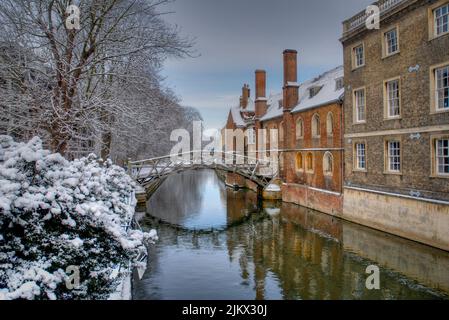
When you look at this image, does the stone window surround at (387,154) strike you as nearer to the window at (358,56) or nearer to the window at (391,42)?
the window at (391,42)

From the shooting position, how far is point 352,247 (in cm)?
1335

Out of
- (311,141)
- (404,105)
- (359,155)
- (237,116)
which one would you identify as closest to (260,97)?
(237,116)

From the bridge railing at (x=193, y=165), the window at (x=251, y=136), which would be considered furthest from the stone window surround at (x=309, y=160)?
the window at (x=251, y=136)

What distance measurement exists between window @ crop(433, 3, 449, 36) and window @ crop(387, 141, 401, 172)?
435 centimetres

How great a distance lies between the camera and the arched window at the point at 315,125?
22328 millimetres

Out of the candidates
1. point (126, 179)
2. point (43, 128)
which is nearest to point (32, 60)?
point (43, 128)

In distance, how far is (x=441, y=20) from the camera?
1228 centimetres

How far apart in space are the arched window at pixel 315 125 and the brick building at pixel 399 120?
4.07 meters

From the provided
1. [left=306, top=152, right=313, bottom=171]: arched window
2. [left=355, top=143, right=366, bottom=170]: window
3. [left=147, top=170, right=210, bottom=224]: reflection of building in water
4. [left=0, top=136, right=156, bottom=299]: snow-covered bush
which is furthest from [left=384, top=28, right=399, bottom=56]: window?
[left=0, top=136, right=156, bottom=299]: snow-covered bush

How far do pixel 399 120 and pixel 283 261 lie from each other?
7.37 m

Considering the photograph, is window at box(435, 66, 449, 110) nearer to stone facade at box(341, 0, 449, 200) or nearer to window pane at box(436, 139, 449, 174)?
A: stone facade at box(341, 0, 449, 200)

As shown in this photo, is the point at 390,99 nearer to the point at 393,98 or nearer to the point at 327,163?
the point at 393,98
